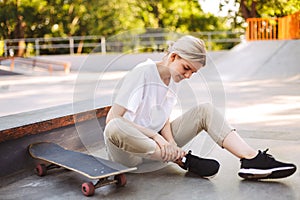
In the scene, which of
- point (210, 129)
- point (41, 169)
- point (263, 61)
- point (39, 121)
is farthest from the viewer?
point (263, 61)

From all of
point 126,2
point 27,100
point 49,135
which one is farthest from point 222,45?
point 49,135

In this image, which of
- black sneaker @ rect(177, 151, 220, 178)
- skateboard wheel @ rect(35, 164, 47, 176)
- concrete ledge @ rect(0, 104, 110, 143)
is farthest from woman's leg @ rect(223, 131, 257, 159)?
skateboard wheel @ rect(35, 164, 47, 176)

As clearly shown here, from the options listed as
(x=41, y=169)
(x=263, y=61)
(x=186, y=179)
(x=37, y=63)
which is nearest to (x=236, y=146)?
(x=186, y=179)

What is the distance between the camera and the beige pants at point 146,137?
7.37ft

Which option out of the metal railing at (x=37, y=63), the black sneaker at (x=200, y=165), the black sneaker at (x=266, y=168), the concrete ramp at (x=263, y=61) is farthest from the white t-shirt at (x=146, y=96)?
the metal railing at (x=37, y=63)

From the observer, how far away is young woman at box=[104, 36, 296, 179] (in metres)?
2.19

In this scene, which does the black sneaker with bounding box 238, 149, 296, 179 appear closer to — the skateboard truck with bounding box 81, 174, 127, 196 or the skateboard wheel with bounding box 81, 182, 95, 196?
the skateboard truck with bounding box 81, 174, 127, 196

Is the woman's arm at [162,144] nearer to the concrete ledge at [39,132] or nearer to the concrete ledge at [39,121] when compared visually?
the concrete ledge at [39,132]

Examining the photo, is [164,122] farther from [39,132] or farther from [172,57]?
[39,132]

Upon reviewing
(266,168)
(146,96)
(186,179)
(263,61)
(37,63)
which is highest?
(146,96)

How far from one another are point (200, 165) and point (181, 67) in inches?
22.9

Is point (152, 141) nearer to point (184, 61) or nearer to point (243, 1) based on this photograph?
point (184, 61)

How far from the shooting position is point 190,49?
85.4 inches

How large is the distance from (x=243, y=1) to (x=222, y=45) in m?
4.58
